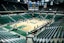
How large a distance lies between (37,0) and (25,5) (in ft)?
16.2

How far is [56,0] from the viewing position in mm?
32000

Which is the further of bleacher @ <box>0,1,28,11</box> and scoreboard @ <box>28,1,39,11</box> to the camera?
scoreboard @ <box>28,1,39,11</box>

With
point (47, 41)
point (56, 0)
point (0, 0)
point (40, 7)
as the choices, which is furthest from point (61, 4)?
point (47, 41)

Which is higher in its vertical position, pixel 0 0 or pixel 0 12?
pixel 0 0

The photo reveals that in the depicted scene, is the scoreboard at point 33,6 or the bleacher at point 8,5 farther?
the scoreboard at point 33,6

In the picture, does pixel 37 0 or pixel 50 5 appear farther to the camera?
pixel 37 0

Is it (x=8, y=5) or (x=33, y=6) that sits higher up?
(x=8, y=5)

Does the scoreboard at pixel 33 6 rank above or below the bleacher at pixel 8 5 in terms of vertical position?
below

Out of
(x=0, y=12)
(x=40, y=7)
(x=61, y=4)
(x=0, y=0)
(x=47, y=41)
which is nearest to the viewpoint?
(x=47, y=41)

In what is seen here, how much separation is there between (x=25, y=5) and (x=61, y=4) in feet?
32.7

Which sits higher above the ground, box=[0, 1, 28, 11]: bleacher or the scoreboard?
box=[0, 1, 28, 11]: bleacher

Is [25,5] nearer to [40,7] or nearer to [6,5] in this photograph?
[40,7]

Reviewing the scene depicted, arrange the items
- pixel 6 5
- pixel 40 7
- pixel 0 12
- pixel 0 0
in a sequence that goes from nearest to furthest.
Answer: pixel 0 12, pixel 0 0, pixel 6 5, pixel 40 7

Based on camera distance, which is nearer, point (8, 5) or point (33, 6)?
point (8, 5)
